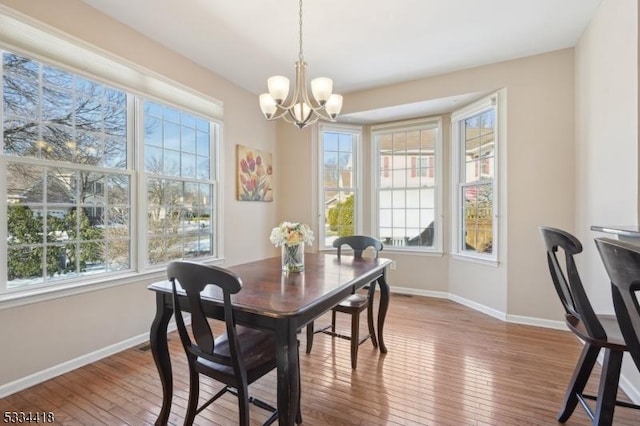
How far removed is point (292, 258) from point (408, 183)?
2.94 metres

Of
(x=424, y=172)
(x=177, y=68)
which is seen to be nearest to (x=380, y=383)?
(x=424, y=172)

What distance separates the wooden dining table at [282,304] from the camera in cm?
143

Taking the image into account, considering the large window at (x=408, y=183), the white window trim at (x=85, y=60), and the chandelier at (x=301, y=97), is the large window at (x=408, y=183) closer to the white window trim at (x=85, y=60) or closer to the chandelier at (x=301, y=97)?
the chandelier at (x=301, y=97)

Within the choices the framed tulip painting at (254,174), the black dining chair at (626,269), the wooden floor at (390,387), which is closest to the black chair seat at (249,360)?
the wooden floor at (390,387)

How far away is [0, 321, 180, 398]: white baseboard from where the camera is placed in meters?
2.12

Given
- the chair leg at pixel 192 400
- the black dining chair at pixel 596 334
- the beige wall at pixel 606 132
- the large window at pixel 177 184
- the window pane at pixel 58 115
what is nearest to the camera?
the black dining chair at pixel 596 334

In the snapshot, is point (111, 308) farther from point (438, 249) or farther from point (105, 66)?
point (438, 249)

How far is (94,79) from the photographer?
2584mm

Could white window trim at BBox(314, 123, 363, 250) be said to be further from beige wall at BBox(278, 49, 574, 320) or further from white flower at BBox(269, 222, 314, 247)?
white flower at BBox(269, 222, 314, 247)

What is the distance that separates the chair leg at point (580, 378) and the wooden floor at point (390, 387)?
68 mm

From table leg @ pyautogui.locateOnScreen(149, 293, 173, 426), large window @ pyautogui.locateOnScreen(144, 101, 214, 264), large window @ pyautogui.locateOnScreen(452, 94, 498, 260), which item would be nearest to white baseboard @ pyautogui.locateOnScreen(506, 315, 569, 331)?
large window @ pyautogui.locateOnScreen(452, 94, 498, 260)

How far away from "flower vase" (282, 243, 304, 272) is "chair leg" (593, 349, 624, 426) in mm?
1737

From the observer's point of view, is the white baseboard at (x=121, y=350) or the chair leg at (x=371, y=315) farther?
the chair leg at (x=371, y=315)

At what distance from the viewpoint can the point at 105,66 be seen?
266 centimetres
